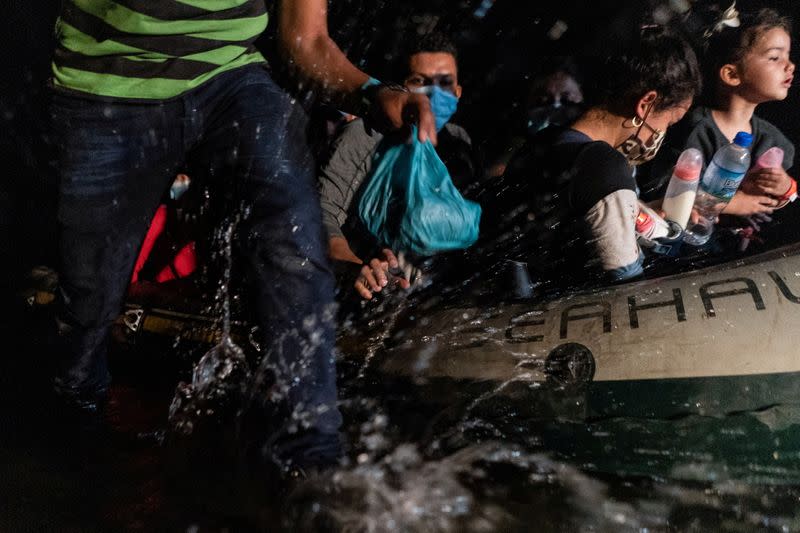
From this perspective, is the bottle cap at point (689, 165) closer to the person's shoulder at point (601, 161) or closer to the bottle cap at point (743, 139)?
the bottle cap at point (743, 139)

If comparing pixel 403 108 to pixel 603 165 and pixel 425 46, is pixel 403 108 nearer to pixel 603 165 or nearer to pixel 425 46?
pixel 603 165

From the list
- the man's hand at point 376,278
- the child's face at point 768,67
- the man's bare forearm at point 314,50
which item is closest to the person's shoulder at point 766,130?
the child's face at point 768,67

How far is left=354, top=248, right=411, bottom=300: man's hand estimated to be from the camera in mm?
2457

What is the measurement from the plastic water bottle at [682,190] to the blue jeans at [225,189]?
6.66ft

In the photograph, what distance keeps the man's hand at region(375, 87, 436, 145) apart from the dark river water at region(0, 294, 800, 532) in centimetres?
82

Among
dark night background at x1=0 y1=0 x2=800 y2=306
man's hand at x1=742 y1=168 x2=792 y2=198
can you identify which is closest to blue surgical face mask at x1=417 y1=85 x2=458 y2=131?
dark night background at x1=0 y1=0 x2=800 y2=306

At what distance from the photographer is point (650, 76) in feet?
8.26

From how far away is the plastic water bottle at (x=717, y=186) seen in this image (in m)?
3.11

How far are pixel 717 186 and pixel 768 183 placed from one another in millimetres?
357

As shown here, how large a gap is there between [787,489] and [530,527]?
2.67ft

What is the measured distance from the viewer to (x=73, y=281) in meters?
1.76

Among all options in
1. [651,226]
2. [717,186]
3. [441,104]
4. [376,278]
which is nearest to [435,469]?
[376,278]

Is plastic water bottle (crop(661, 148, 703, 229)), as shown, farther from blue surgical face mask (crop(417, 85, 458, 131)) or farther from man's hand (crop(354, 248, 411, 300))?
man's hand (crop(354, 248, 411, 300))

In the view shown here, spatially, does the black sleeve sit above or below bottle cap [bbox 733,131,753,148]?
above
